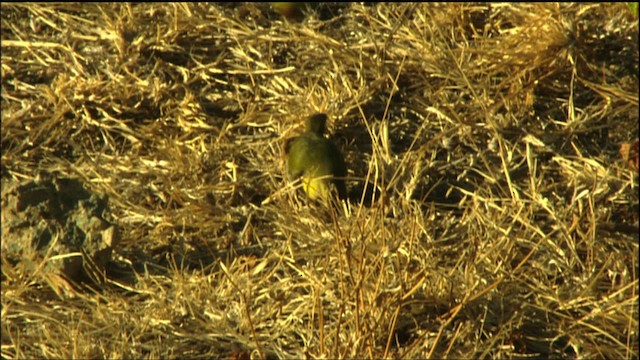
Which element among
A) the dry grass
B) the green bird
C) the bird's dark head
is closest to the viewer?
the dry grass

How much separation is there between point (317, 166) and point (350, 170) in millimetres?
220

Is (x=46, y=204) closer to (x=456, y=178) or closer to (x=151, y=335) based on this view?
(x=151, y=335)

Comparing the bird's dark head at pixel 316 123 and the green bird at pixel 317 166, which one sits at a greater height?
the bird's dark head at pixel 316 123

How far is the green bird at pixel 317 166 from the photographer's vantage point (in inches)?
108

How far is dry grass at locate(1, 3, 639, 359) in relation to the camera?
2402 millimetres

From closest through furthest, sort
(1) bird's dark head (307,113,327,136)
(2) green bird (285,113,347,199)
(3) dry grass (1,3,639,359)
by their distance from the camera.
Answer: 1. (3) dry grass (1,3,639,359)
2. (2) green bird (285,113,347,199)
3. (1) bird's dark head (307,113,327,136)

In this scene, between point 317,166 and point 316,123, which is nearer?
point 317,166

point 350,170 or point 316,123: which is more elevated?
point 316,123

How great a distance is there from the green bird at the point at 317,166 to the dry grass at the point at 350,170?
0.19 feet

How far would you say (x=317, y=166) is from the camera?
2.75m

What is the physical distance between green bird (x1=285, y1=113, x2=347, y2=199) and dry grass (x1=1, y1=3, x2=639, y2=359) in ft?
0.19

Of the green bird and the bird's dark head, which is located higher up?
the bird's dark head

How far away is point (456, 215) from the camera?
2.80 m

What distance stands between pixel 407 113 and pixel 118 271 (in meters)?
1.03
